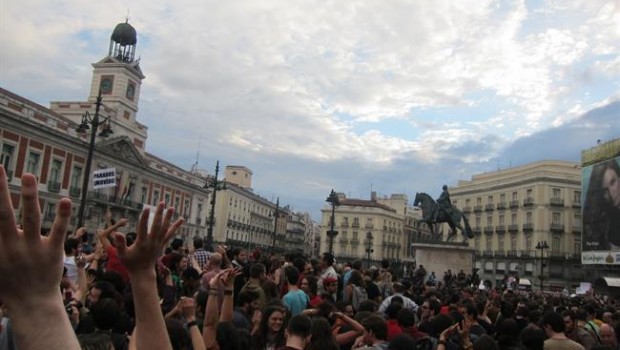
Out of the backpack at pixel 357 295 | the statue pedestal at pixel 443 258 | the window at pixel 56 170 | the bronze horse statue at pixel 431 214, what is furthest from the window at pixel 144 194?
the backpack at pixel 357 295

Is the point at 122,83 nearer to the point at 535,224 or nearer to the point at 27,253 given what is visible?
the point at 535,224

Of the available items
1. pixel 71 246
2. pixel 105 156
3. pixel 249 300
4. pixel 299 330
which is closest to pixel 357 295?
pixel 249 300

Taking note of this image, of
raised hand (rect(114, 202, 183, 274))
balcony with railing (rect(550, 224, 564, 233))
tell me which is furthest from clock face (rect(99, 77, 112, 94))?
raised hand (rect(114, 202, 183, 274))

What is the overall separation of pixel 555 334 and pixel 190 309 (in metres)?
4.07

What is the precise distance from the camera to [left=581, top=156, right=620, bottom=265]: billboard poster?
133 ft

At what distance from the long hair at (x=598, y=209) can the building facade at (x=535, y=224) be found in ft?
44.8

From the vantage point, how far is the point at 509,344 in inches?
256

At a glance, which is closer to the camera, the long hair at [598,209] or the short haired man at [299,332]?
the short haired man at [299,332]

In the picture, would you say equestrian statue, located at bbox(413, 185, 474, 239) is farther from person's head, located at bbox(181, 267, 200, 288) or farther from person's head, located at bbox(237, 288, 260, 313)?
person's head, located at bbox(237, 288, 260, 313)

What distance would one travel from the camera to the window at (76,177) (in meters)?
43.7

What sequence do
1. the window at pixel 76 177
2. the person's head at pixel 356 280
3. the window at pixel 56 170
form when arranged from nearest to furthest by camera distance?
the person's head at pixel 356 280
the window at pixel 56 170
the window at pixel 76 177

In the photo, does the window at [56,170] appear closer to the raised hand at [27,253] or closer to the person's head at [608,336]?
the person's head at [608,336]

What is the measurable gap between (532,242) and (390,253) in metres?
34.2

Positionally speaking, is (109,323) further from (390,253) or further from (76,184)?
(390,253)
